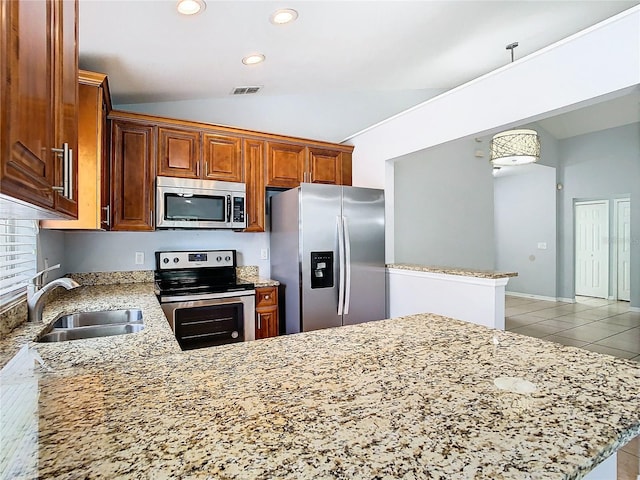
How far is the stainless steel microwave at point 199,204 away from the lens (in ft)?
9.78

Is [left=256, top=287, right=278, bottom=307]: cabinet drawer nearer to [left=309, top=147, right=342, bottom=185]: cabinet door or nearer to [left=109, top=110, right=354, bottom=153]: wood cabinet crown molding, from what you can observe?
[left=309, top=147, right=342, bottom=185]: cabinet door

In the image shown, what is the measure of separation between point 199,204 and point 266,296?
1.01m

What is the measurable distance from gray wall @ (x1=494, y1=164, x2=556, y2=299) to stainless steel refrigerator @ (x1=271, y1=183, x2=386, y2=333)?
505 centimetres

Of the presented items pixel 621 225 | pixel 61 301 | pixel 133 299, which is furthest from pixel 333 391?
pixel 621 225

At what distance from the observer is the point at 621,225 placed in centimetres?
667

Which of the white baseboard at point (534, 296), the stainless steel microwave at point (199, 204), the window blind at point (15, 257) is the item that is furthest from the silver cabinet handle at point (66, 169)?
the white baseboard at point (534, 296)

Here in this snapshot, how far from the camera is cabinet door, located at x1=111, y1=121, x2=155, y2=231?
2861 millimetres

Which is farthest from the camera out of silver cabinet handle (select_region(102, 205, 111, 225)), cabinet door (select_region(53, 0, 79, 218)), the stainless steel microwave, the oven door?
the stainless steel microwave

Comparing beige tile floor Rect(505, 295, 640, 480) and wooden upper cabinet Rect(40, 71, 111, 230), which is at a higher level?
wooden upper cabinet Rect(40, 71, 111, 230)

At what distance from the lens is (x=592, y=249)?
7.12m

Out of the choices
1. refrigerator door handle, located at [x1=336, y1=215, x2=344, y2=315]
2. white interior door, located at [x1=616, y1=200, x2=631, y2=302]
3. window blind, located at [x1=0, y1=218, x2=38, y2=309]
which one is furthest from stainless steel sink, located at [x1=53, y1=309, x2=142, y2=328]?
white interior door, located at [x1=616, y1=200, x2=631, y2=302]

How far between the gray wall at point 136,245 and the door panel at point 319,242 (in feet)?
2.83

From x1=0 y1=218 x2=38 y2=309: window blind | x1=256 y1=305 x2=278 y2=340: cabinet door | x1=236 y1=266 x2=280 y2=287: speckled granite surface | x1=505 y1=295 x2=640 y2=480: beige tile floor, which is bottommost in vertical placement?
x1=505 y1=295 x2=640 y2=480: beige tile floor

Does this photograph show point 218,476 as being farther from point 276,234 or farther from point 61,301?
point 276,234
